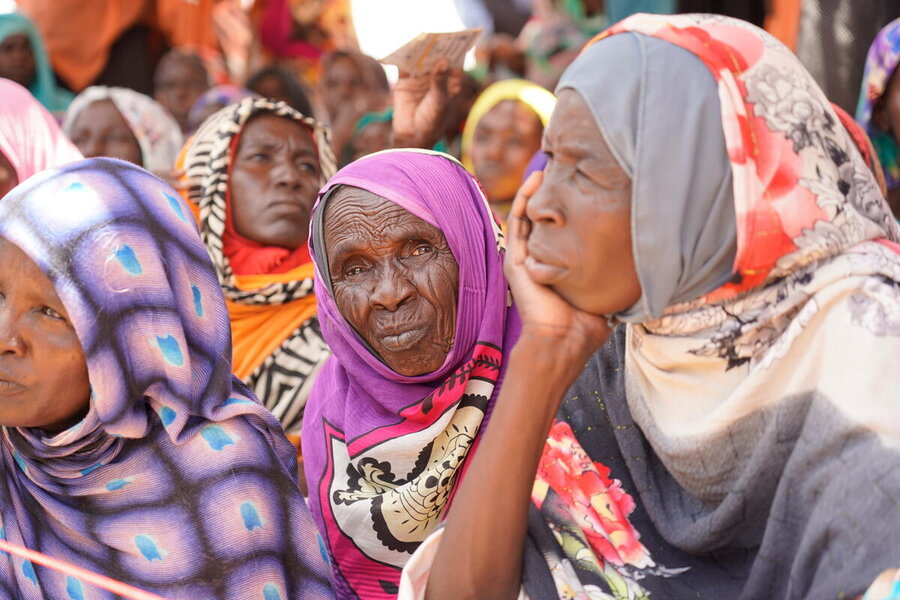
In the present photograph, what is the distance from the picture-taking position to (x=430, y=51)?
373cm

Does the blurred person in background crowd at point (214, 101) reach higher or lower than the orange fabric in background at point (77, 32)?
lower

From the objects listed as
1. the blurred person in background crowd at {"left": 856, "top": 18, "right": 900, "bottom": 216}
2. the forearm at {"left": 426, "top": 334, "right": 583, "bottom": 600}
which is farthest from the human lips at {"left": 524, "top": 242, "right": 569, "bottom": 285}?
the blurred person in background crowd at {"left": 856, "top": 18, "right": 900, "bottom": 216}

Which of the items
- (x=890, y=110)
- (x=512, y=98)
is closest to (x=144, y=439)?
(x=890, y=110)

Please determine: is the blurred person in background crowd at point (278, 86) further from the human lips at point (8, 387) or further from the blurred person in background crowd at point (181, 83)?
the human lips at point (8, 387)

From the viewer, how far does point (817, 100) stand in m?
1.79

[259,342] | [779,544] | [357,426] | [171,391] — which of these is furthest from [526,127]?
[779,544]

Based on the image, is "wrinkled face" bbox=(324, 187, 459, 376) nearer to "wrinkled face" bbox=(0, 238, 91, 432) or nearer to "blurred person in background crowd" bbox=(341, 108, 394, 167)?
"wrinkled face" bbox=(0, 238, 91, 432)

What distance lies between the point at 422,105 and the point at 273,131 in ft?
2.02

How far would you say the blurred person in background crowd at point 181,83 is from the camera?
25.3 feet

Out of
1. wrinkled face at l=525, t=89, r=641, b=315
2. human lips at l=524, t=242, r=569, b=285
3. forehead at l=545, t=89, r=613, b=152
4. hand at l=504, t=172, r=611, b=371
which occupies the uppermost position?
forehead at l=545, t=89, r=613, b=152

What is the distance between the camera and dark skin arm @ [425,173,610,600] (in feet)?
6.22

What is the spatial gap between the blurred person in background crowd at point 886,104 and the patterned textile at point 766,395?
223cm

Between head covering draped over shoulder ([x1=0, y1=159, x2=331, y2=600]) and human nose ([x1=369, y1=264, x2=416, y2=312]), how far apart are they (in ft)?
1.49

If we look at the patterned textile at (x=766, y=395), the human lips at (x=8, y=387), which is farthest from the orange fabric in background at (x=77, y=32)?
the patterned textile at (x=766, y=395)
